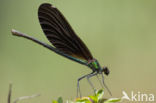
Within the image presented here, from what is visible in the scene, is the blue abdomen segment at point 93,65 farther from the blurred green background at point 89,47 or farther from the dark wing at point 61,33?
the blurred green background at point 89,47

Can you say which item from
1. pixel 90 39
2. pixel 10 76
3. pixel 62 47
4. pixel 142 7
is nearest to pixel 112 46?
pixel 90 39

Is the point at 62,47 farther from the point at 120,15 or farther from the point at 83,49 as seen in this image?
the point at 120,15

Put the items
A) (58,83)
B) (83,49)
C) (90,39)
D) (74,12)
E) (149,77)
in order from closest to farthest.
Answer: (83,49) < (149,77) < (58,83) < (90,39) < (74,12)

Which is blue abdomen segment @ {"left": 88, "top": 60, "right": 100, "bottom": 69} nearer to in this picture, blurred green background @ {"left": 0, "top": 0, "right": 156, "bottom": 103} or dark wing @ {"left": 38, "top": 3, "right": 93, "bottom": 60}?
dark wing @ {"left": 38, "top": 3, "right": 93, "bottom": 60}

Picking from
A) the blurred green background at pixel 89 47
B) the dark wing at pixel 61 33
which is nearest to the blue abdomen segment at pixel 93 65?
the dark wing at pixel 61 33

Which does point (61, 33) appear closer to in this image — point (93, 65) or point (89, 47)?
point (93, 65)

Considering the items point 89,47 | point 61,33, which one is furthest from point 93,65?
point 89,47
